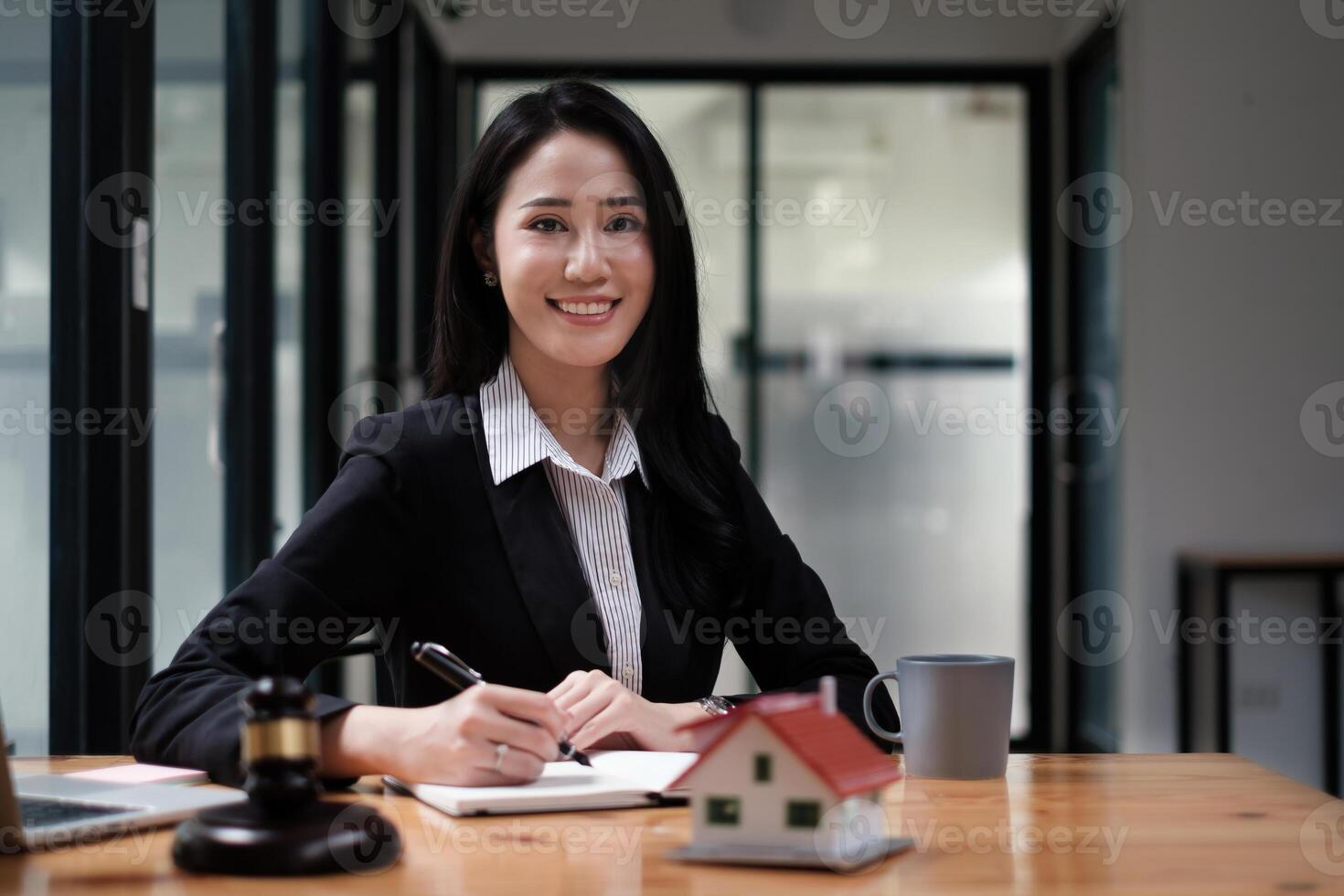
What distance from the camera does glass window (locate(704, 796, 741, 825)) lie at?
83 cm

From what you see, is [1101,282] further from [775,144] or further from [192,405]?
[192,405]

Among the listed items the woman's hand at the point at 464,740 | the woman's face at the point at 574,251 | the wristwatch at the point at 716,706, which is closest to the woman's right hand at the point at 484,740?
the woman's hand at the point at 464,740

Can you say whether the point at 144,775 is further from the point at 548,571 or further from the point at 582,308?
the point at 582,308

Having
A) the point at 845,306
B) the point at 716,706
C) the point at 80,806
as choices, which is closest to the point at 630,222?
the point at 716,706

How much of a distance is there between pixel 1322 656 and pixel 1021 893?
378cm

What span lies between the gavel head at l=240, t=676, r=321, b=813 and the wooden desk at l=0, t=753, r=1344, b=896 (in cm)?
5

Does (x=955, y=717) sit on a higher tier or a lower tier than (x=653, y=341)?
lower

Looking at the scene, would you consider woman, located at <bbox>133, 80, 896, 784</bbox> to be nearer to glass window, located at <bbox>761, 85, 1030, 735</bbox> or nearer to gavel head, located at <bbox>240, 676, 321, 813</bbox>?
gavel head, located at <bbox>240, 676, 321, 813</bbox>

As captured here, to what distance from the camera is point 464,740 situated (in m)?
1.01

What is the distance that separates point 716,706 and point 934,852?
0.56 metres

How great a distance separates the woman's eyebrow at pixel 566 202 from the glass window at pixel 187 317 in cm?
87

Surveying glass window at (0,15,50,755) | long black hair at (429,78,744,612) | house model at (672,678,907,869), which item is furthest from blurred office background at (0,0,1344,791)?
house model at (672,678,907,869)

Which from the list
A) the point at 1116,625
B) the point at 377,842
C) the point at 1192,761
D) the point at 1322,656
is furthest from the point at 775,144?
the point at 377,842

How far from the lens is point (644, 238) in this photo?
158cm
